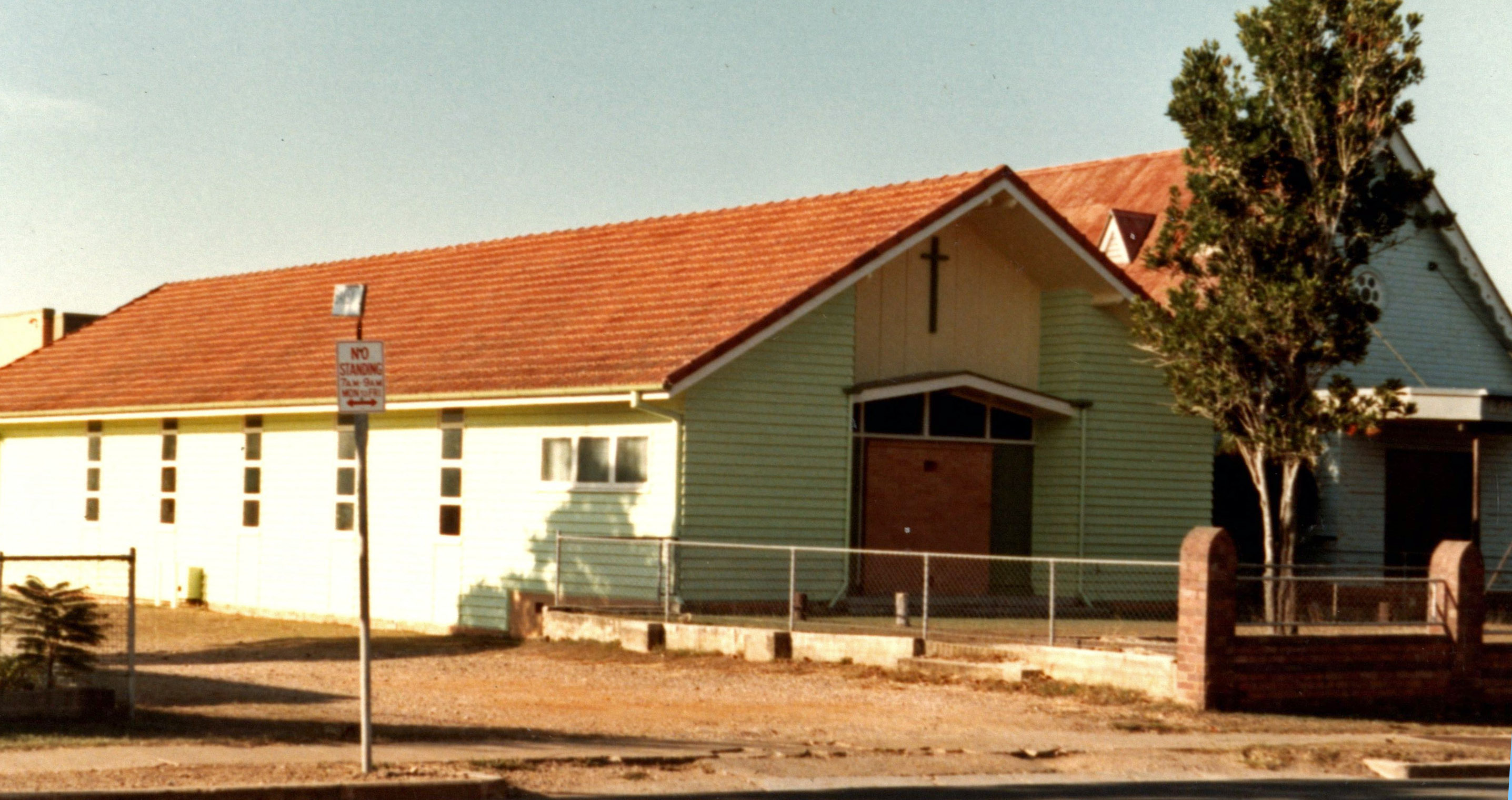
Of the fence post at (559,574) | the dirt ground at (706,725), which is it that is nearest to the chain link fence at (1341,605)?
the dirt ground at (706,725)

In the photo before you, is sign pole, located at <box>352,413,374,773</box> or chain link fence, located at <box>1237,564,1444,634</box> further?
chain link fence, located at <box>1237,564,1444,634</box>

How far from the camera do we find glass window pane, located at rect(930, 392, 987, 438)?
2584 centimetres

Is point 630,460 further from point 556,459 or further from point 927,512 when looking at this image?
point 927,512

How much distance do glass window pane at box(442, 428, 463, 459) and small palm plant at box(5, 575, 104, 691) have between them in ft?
37.4

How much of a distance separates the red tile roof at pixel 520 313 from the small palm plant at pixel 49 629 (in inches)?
337

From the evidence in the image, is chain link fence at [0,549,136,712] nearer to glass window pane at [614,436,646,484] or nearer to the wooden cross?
glass window pane at [614,436,646,484]

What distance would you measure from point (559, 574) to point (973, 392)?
6116 mm

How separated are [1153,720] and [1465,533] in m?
17.6

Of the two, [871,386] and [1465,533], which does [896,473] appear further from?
[1465,533]

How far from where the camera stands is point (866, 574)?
81.2 feet

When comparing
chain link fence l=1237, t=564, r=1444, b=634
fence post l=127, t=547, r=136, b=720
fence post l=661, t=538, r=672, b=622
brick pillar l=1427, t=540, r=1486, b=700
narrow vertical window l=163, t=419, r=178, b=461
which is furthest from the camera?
narrow vertical window l=163, t=419, r=178, b=461

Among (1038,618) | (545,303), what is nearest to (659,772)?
(1038,618)

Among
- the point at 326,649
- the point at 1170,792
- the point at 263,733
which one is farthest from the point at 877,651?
the point at 263,733

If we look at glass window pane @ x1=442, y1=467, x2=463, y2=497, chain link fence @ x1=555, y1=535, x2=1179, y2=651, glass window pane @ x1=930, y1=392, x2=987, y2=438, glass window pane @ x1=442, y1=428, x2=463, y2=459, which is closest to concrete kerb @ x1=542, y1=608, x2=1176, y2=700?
chain link fence @ x1=555, y1=535, x2=1179, y2=651
